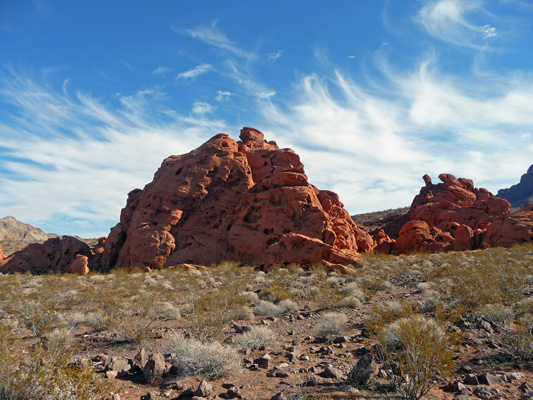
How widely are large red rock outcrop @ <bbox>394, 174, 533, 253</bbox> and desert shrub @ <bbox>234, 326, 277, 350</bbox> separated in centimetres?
2703

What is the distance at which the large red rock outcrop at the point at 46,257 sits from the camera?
3020 cm

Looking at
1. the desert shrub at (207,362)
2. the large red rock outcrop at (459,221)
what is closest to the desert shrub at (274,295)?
the desert shrub at (207,362)

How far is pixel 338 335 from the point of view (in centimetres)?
771

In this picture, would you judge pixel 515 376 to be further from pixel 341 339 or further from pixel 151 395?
pixel 151 395

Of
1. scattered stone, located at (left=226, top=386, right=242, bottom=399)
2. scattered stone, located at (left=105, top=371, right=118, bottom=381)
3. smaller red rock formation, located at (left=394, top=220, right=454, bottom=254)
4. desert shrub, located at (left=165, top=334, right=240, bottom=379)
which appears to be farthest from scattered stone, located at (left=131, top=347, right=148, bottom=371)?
smaller red rock formation, located at (left=394, top=220, right=454, bottom=254)

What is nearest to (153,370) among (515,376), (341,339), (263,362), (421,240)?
(263,362)

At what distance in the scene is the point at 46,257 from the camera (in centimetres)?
3166

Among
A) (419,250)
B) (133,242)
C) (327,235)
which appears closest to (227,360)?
(327,235)

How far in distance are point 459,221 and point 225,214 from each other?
92.5ft

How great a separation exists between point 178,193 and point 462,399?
2845 cm

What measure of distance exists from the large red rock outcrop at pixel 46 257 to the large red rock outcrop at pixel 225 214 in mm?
3652

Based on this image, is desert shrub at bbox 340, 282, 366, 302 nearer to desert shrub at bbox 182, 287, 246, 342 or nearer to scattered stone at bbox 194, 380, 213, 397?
desert shrub at bbox 182, 287, 246, 342

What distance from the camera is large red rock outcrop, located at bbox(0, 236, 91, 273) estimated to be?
3020 cm

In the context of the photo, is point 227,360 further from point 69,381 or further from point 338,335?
point 338,335
